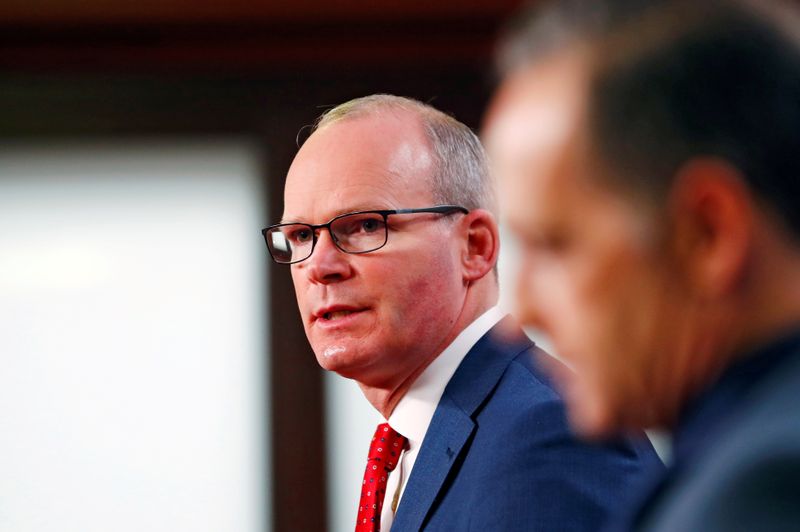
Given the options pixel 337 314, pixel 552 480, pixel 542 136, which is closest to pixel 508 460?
pixel 552 480

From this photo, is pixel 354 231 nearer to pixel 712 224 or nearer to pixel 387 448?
pixel 387 448

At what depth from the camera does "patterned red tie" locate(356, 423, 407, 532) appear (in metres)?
1.90

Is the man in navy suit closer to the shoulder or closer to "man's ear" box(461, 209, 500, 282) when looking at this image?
"man's ear" box(461, 209, 500, 282)

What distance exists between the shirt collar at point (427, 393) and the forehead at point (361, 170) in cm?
28

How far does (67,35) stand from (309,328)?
2.74m

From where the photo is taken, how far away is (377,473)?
1.93m

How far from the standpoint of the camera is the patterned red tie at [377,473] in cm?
190

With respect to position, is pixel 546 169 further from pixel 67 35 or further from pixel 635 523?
pixel 67 35

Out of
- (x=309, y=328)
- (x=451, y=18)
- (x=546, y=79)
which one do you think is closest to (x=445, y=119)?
(x=309, y=328)

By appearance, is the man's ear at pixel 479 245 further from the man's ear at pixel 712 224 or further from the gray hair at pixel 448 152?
the man's ear at pixel 712 224

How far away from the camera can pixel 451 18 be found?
4.28 m

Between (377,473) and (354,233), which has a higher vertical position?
(354,233)

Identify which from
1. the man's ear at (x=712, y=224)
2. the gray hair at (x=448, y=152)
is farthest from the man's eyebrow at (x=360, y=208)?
the man's ear at (x=712, y=224)

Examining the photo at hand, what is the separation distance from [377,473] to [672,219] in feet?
4.43
